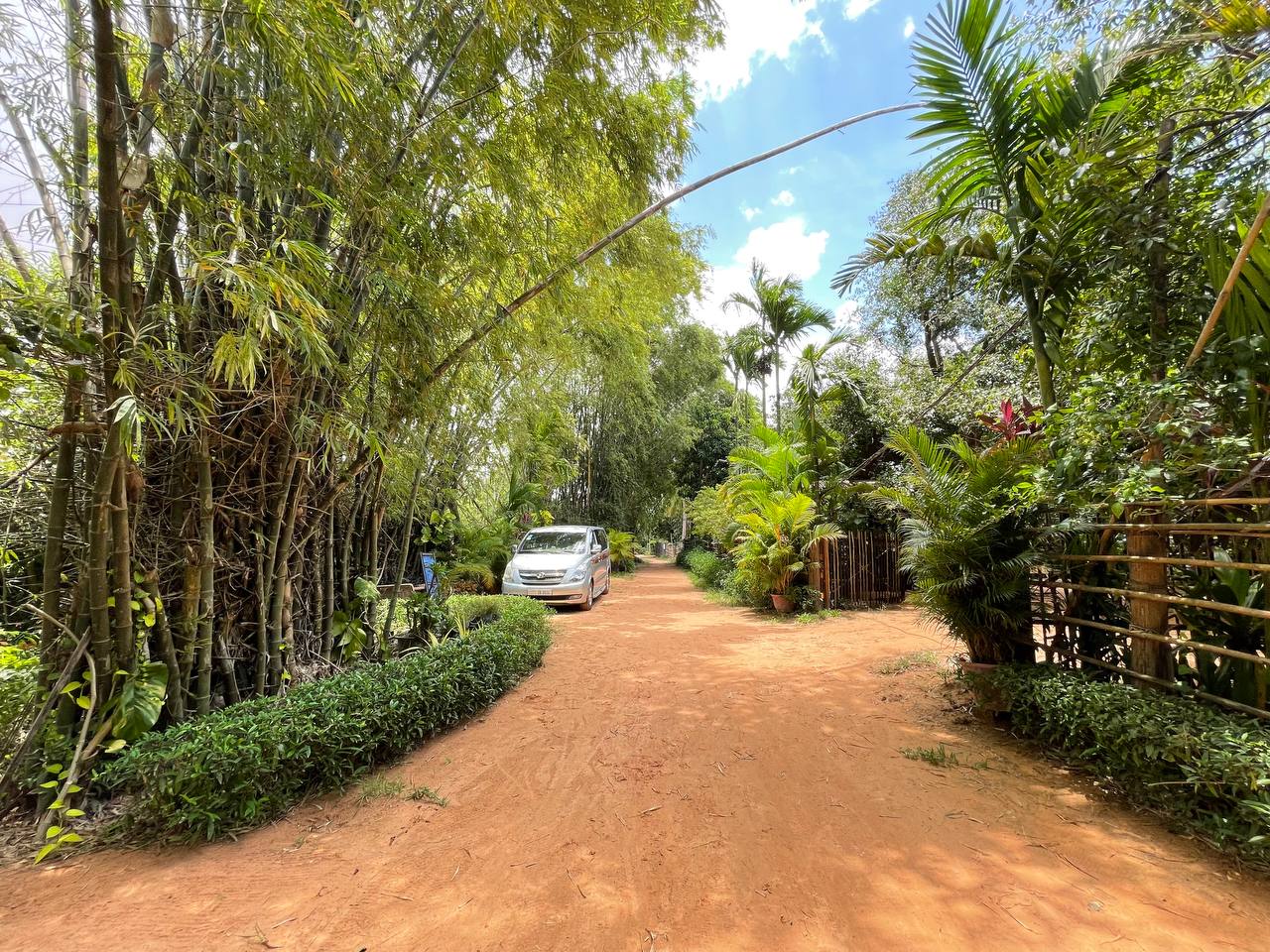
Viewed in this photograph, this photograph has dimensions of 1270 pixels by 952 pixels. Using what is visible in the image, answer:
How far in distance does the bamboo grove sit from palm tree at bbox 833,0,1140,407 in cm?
200

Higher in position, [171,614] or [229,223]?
[229,223]

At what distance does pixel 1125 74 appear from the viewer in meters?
3.01

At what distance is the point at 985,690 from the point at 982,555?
93 centimetres

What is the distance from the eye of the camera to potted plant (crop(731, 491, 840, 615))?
312 inches

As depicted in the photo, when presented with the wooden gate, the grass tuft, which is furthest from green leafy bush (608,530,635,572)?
the grass tuft

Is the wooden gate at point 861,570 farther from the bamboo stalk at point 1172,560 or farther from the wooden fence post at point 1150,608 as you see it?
the wooden fence post at point 1150,608

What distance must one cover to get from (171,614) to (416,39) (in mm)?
3609

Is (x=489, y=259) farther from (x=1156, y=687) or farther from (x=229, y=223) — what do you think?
(x=1156, y=687)

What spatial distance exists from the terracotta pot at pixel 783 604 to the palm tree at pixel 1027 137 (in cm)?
538

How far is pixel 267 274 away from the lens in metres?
2.00

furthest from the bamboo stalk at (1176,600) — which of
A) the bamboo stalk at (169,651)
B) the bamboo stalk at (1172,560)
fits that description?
the bamboo stalk at (169,651)

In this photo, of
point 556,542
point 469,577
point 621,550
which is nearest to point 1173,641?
point 556,542

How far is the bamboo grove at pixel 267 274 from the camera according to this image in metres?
2.08

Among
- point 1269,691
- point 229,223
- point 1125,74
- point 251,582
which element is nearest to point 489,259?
point 229,223
